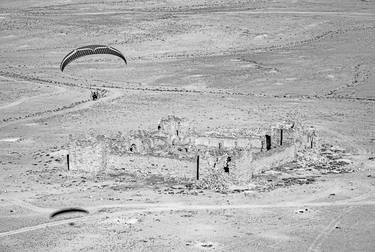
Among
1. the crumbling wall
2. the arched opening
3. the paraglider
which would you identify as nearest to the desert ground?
the paraglider

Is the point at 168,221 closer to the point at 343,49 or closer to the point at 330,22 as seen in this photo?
the point at 343,49

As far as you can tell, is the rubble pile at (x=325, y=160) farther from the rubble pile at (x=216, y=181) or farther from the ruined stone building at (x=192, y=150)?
Result: the rubble pile at (x=216, y=181)

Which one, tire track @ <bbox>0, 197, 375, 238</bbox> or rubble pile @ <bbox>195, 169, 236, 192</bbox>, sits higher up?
rubble pile @ <bbox>195, 169, 236, 192</bbox>

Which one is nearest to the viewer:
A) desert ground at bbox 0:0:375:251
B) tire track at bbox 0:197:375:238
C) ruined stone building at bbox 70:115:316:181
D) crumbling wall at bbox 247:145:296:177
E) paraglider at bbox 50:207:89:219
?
desert ground at bbox 0:0:375:251

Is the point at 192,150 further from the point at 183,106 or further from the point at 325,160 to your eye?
the point at 183,106

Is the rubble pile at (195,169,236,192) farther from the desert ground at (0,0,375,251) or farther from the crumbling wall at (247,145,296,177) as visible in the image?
the crumbling wall at (247,145,296,177)

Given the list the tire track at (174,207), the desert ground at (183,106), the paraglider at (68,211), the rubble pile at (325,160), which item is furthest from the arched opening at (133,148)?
the rubble pile at (325,160)

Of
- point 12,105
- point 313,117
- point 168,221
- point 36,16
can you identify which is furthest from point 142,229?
point 36,16

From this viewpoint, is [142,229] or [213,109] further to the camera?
[213,109]

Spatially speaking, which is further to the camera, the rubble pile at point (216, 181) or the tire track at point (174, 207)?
the rubble pile at point (216, 181)
